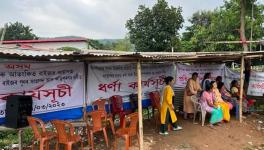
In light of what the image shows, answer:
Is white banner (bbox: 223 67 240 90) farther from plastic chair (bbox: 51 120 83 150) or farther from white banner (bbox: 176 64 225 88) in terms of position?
plastic chair (bbox: 51 120 83 150)

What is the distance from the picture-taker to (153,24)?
23.5 metres

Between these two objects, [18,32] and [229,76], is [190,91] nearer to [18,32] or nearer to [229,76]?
[229,76]

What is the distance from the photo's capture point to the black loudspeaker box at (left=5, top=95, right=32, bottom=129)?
23.4 feet

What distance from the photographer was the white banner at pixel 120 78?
9.59 meters

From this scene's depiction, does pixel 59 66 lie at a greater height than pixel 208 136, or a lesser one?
greater

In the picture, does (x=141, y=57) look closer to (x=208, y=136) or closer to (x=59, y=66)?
(x=59, y=66)

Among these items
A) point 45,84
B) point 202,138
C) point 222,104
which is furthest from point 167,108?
point 45,84

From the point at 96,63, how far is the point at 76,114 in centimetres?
147

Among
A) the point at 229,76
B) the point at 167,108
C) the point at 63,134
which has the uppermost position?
the point at 229,76

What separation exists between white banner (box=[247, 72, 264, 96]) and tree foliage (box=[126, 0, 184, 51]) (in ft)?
31.8

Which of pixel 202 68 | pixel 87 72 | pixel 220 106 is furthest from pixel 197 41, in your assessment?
pixel 87 72

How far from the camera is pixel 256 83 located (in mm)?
13852

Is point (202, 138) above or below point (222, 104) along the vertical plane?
below

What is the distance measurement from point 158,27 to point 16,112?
17.2 meters
